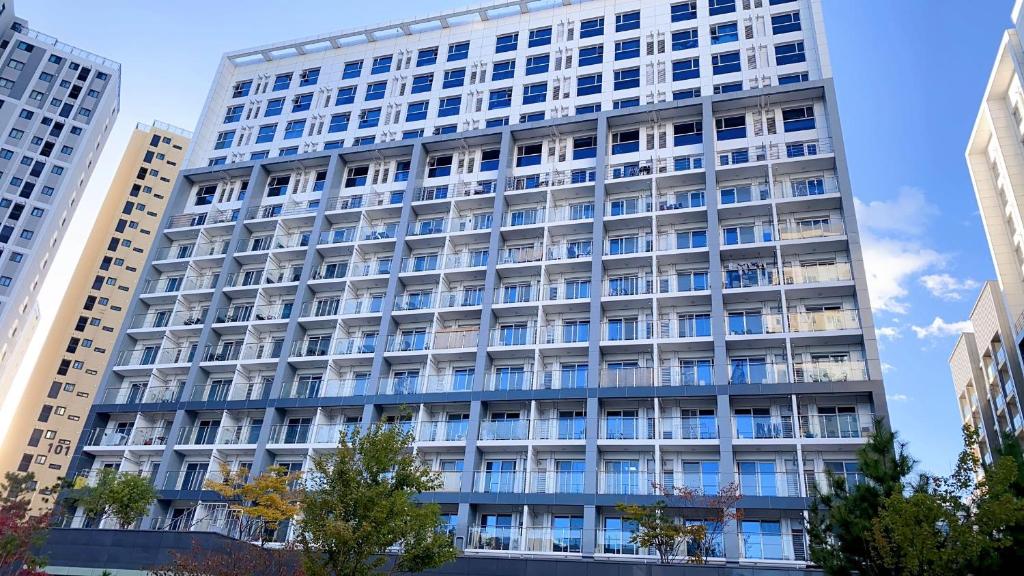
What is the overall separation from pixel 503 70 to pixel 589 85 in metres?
6.37

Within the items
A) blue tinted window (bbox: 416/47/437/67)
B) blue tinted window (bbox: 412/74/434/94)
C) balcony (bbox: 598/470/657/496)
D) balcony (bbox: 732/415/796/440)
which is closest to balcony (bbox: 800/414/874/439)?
balcony (bbox: 732/415/796/440)

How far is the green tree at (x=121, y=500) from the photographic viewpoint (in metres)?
34.5

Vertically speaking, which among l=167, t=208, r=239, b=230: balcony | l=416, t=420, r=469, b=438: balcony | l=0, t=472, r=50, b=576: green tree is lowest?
l=0, t=472, r=50, b=576: green tree

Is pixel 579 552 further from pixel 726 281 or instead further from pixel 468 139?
pixel 468 139

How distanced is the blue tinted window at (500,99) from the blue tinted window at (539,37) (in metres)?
4.02

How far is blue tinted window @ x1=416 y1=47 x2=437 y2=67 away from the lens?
52.2 metres

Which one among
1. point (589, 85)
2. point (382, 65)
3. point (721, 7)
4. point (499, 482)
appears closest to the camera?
point (499, 482)

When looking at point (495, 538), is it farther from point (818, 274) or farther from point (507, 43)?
point (507, 43)

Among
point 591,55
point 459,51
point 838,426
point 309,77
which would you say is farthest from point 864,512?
point 309,77

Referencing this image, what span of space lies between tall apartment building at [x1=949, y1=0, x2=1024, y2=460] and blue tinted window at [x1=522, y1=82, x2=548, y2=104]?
3022 cm

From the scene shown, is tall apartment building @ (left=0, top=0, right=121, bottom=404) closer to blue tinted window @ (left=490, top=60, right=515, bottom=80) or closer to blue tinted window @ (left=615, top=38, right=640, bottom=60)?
blue tinted window @ (left=490, top=60, right=515, bottom=80)

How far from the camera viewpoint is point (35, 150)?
74.9 meters

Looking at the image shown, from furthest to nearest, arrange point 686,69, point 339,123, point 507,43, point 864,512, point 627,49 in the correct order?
point 339,123 → point 507,43 → point 627,49 → point 686,69 → point 864,512

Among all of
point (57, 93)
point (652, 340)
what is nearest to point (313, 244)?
point (652, 340)
